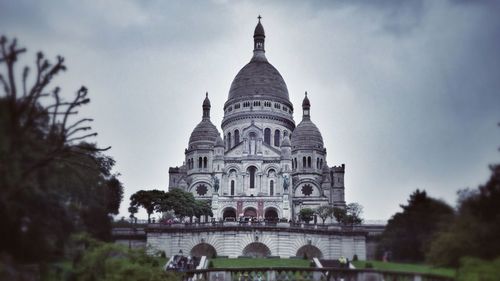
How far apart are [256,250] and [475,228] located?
1422 inches

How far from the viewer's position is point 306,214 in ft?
258

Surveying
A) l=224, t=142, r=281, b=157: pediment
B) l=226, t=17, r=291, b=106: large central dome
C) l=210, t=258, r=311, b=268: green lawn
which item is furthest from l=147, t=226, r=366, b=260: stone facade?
l=226, t=17, r=291, b=106: large central dome

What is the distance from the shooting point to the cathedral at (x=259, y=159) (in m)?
83.4

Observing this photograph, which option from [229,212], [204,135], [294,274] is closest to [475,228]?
[294,274]

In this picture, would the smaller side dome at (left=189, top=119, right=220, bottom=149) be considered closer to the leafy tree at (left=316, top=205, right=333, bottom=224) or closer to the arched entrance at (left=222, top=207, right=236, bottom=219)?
the arched entrance at (left=222, top=207, right=236, bottom=219)

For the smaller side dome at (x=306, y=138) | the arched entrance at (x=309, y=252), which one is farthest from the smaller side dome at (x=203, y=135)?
the arched entrance at (x=309, y=252)

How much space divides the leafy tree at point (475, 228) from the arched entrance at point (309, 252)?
32412 millimetres

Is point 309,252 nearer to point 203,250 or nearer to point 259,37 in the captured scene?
point 203,250

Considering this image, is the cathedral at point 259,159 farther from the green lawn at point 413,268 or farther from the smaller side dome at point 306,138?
the green lawn at point 413,268

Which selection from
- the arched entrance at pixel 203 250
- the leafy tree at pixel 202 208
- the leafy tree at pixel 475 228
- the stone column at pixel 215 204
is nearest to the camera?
the leafy tree at pixel 475 228

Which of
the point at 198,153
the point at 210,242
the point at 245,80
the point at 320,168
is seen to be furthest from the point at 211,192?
the point at 210,242

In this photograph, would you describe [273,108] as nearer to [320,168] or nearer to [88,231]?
[320,168]

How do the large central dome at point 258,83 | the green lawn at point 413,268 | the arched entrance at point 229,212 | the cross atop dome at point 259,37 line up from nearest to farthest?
the green lawn at point 413,268, the arched entrance at point 229,212, the large central dome at point 258,83, the cross atop dome at point 259,37

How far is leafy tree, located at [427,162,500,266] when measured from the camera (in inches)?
703
